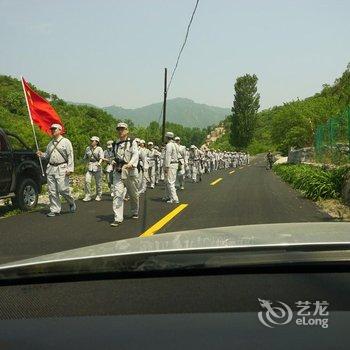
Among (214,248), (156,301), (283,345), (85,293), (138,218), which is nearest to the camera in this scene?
(283,345)

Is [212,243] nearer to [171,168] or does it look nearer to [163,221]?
[163,221]

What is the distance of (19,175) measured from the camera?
37.0 ft

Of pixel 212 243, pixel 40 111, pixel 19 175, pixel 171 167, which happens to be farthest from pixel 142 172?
pixel 212 243

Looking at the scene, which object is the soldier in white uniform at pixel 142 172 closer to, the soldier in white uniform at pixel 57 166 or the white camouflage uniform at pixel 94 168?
the white camouflage uniform at pixel 94 168

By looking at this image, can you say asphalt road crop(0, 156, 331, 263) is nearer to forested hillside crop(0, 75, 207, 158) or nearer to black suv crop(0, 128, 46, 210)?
black suv crop(0, 128, 46, 210)

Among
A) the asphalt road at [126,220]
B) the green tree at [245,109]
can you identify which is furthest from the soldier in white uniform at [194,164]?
the green tree at [245,109]

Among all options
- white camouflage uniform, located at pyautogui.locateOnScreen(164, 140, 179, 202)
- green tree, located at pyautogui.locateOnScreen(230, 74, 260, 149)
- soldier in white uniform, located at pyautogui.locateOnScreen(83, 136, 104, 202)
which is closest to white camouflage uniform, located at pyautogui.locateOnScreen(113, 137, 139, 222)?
white camouflage uniform, located at pyautogui.locateOnScreen(164, 140, 179, 202)

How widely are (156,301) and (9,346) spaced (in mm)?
421

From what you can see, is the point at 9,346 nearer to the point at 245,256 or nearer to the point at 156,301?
the point at 156,301

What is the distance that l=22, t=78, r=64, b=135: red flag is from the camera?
11461 millimetres

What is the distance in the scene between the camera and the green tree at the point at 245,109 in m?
85.8

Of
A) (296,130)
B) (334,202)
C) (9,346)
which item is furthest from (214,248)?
(296,130)

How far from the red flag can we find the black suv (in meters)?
0.73

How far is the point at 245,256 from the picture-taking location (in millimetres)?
1634
